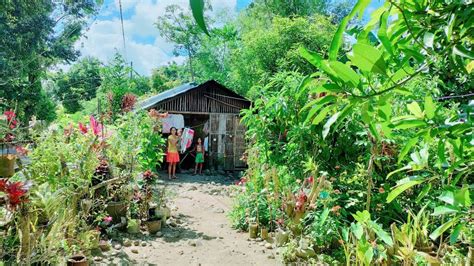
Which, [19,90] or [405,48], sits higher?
[19,90]

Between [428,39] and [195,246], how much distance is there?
14.4 feet

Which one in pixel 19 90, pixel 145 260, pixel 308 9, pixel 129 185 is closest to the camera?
pixel 145 260

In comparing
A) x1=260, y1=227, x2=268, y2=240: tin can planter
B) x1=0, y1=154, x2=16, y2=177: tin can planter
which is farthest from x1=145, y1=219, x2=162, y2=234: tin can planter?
x1=0, y1=154, x2=16, y2=177: tin can planter

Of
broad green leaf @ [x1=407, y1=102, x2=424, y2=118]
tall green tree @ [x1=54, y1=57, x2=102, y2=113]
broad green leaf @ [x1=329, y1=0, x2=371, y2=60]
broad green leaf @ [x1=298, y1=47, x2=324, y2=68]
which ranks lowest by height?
broad green leaf @ [x1=407, y1=102, x2=424, y2=118]

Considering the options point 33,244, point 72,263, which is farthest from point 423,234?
point 33,244

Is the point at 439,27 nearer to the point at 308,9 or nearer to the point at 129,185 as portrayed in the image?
the point at 129,185

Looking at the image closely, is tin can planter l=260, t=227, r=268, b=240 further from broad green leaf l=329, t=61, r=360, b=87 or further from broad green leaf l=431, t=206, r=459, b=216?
broad green leaf l=329, t=61, r=360, b=87

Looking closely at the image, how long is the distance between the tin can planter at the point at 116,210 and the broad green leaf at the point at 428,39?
15.7ft

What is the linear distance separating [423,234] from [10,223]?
3.61m

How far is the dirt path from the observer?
399cm

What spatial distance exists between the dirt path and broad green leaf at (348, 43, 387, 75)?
3.81 m

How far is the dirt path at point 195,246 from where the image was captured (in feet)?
13.1

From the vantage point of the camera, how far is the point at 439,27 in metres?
0.50

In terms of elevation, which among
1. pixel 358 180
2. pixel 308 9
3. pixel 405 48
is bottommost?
pixel 358 180
